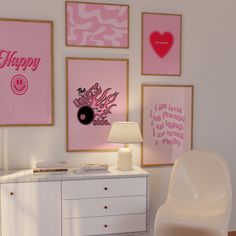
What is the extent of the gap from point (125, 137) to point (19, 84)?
1078mm

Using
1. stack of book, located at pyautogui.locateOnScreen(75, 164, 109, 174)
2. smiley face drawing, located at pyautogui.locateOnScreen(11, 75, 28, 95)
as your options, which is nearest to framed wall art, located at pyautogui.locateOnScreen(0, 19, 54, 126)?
smiley face drawing, located at pyautogui.locateOnScreen(11, 75, 28, 95)

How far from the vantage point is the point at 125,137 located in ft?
9.27

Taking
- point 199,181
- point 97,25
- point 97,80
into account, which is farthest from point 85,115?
point 199,181

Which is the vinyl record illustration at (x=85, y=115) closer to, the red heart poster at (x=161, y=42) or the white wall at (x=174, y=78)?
the white wall at (x=174, y=78)

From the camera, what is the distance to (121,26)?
10.3 ft

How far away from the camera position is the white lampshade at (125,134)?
2.83m

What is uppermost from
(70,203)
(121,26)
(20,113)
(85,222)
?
(121,26)

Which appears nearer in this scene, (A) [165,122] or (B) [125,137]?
(B) [125,137]

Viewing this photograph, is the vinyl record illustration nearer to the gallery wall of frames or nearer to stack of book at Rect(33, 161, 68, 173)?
the gallery wall of frames

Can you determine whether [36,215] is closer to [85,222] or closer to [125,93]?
[85,222]

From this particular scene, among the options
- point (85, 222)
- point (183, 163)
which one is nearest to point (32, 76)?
point (85, 222)

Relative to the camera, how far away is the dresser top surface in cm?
262

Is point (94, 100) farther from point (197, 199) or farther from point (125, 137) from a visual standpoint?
point (197, 199)

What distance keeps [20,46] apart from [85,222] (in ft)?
5.43
